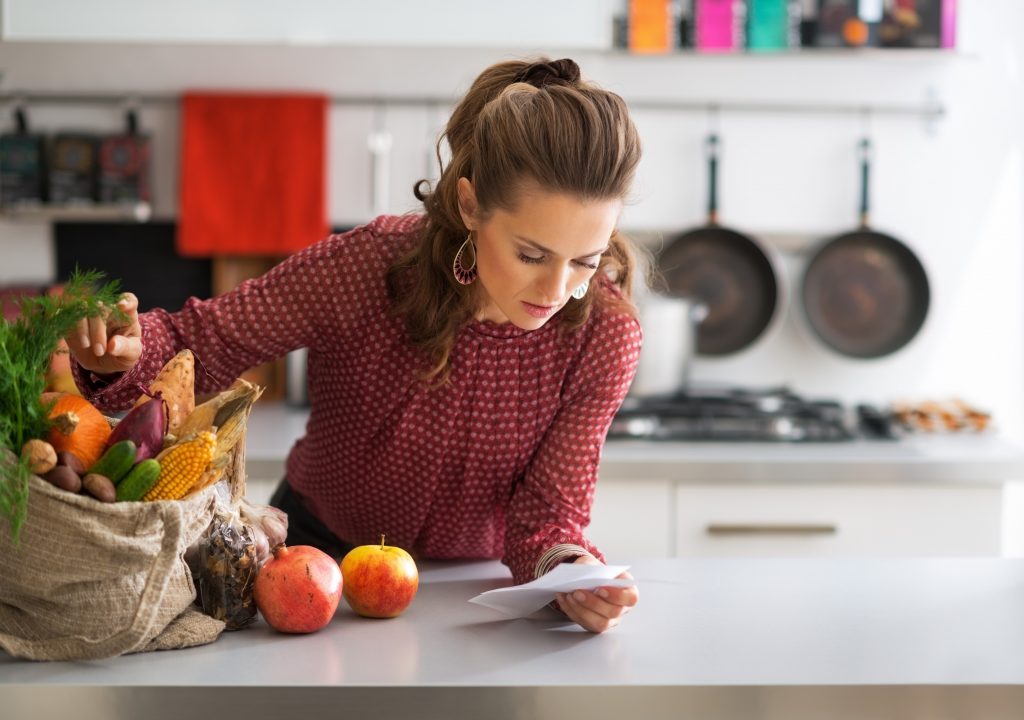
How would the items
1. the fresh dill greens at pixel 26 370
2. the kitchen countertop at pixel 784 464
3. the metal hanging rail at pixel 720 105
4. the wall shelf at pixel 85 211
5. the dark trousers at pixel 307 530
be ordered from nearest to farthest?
the fresh dill greens at pixel 26 370 < the dark trousers at pixel 307 530 < the kitchen countertop at pixel 784 464 < the wall shelf at pixel 85 211 < the metal hanging rail at pixel 720 105

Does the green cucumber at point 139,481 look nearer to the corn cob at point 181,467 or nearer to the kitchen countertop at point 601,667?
the corn cob at point 181,467

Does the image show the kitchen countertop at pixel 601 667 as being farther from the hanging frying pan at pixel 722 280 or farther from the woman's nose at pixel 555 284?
the hanging frying pan at pixel 722 280

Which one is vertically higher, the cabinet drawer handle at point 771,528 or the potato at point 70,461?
the potato at point 70,461

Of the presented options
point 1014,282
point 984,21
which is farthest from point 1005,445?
point 984,21

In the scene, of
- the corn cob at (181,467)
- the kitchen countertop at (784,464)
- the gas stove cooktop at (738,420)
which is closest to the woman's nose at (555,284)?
the corn cob at (181,467)

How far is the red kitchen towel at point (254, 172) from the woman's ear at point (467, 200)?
5.24 feet

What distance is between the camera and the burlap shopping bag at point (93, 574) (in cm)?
94

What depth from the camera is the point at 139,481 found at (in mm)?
962

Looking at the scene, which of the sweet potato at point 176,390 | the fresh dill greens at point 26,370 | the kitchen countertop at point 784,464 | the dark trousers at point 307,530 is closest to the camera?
the fresh dill greens at point 26,370

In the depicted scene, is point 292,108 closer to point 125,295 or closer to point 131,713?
point 125,295

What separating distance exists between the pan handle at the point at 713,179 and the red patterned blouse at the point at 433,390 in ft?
4.99

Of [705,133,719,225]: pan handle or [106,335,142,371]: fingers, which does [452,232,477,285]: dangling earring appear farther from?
[705,133,719,225]: pan handle

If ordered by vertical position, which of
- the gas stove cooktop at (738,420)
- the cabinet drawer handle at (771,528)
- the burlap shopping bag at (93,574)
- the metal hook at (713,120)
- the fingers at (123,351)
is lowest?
the cabinet drawer handle at (771,528)

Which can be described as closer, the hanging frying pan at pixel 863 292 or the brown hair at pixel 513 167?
the brown hair at pixel 513 167
